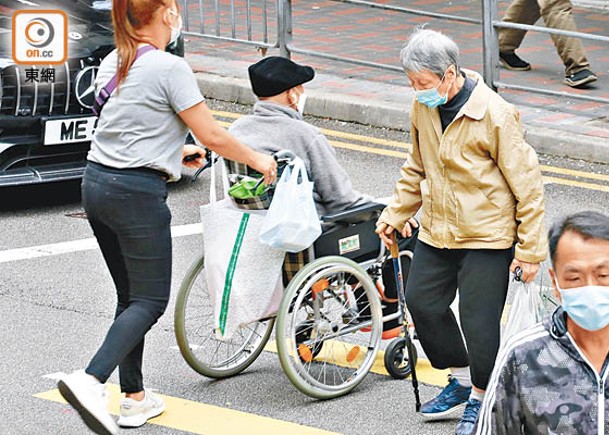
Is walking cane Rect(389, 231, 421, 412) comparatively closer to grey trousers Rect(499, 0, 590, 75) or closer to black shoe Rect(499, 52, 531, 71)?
grey trousers Rect(499, 0, 590, 75)

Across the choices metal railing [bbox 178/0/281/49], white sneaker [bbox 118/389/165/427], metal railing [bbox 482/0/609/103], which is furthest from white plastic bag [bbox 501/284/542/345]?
metal railing [bbox 178/0/281/49]

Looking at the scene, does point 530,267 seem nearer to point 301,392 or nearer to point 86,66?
point 301,392

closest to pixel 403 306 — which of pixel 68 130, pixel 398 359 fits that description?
pixel 398 359

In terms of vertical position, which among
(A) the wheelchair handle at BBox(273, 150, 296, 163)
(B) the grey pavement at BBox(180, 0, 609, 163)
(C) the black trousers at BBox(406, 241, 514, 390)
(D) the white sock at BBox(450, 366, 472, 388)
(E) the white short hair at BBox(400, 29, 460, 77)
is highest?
(E) the white short hair at BBox(400, 29, 460, 77)

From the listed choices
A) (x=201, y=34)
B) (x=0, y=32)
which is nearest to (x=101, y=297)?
(x=0, y=32)

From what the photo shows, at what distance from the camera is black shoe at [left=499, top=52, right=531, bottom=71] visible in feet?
39.1

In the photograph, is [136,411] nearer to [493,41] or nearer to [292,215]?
[292,215]

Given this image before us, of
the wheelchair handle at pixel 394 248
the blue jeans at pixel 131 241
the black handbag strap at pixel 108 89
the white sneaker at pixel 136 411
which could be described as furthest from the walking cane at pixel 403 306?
the black handbag strap at pixel 108 89

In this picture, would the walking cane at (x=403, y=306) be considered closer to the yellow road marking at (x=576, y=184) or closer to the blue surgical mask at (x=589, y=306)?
the blue surgical mask at (x=589, y=306)

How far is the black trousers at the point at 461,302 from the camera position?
5031 millimetres

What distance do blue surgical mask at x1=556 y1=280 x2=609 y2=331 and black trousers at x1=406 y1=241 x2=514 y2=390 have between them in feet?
6.39

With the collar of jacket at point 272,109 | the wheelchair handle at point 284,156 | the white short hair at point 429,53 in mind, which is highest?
the white short hair at point 429,53

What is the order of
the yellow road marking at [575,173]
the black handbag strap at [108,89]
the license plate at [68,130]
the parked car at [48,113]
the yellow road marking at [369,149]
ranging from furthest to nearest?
the yellow road marking at [369,149]
the yellow road marking at [575,173]
the license plate at [68,130]
the parked car at [48,113]
the black handbag strap at [108,89]

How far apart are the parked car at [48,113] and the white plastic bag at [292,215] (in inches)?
133
